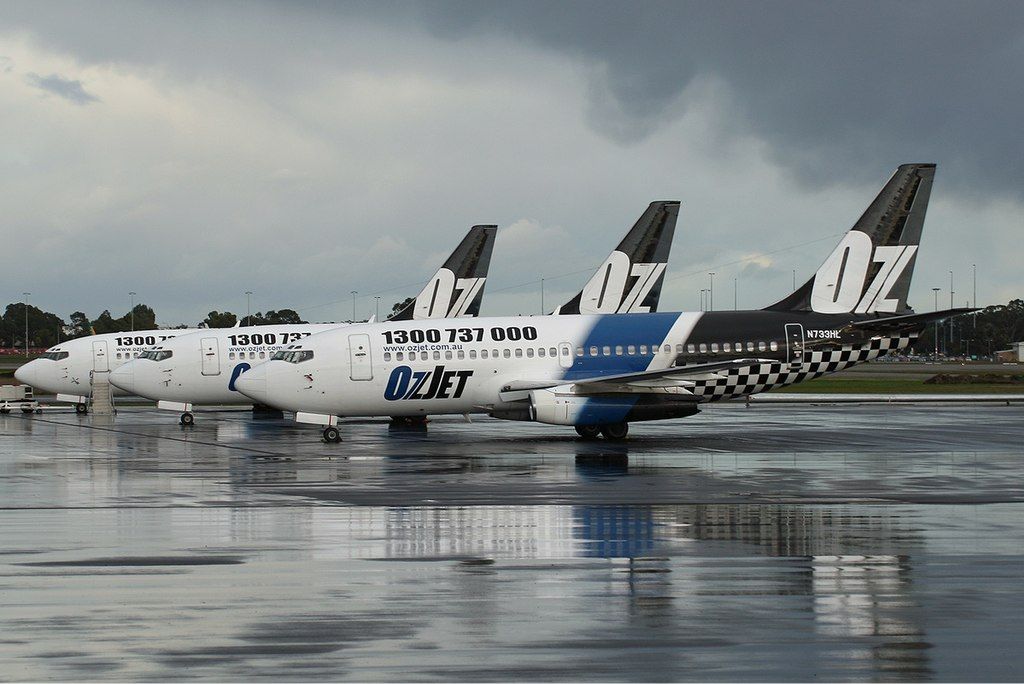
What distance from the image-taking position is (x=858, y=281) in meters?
39.1

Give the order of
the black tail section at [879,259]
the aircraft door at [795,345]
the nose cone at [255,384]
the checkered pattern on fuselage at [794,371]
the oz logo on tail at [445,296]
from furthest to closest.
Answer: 1. the oz logo on tail at [445,296]
2. the black tail section at [879,259]
3. the aircraft door at [795,345]
4. the checkered pattern on fuselage at [794,371]
5. the nose cone at [255,384]

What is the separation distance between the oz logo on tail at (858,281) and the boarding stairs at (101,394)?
29329 millimetres

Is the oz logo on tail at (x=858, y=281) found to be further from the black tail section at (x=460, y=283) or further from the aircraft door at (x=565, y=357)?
the black tail section at (x=460, y=283)

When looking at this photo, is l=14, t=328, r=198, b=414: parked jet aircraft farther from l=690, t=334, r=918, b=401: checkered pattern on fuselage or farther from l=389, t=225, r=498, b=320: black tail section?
l=690, t=334, r=918, b=401: checkered pattern on fuselage

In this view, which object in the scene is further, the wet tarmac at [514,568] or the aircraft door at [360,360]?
the aircraft door at [360,360]

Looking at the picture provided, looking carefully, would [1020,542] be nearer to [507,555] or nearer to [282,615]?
[507,555]

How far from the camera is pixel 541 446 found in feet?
110

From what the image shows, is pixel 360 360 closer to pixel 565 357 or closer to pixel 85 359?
pixel 565 357

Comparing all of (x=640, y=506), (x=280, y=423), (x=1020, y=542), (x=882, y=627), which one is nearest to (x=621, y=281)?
(x=280, y=423)

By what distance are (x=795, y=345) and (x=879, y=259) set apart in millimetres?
4651

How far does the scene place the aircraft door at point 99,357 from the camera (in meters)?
51.1

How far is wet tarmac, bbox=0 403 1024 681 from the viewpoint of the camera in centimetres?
1028

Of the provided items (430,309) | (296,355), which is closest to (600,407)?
(296,355)

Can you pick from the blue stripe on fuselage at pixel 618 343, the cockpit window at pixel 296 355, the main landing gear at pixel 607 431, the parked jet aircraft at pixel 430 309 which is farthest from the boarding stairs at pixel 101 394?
the main landing gear at pixel 607 431
